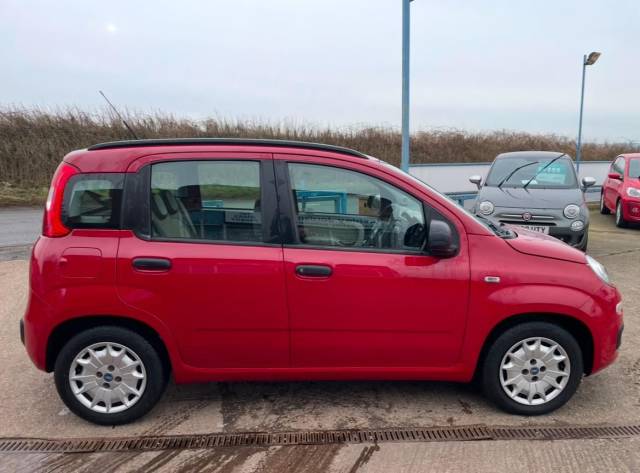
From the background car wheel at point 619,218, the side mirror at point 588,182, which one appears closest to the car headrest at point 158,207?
the side mirror at point 588,182

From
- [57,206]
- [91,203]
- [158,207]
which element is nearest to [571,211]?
[158,207]

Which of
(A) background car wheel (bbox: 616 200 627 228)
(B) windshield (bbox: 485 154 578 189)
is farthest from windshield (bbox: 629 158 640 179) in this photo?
(B) windshield (bbox: 485 154 578 189)

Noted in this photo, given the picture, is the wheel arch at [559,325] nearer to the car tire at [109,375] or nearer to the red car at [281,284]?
the red car at [281,284]

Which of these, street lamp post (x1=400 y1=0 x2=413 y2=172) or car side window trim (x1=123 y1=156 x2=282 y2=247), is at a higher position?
A: street lamp post (x1=400 y1=0 x2=413 y2=172)

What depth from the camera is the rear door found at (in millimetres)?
2980

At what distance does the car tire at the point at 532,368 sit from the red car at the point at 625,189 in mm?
8923

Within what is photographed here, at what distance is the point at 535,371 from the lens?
3201 mm

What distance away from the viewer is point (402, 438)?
2.99m

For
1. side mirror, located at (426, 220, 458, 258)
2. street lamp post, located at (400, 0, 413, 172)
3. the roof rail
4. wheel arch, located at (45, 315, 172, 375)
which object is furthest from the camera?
street lamp post, located at (400, 0, 413, 172)

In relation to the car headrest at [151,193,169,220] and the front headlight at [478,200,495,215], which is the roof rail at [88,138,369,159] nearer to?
the car headrest at [151,193,169,220]

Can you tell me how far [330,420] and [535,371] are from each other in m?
1.37

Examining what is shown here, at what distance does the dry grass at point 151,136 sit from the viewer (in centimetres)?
1856

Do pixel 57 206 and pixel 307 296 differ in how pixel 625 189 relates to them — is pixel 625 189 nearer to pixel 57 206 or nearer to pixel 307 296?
pixel 307 296

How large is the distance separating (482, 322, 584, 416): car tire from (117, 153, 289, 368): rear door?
137 cm
